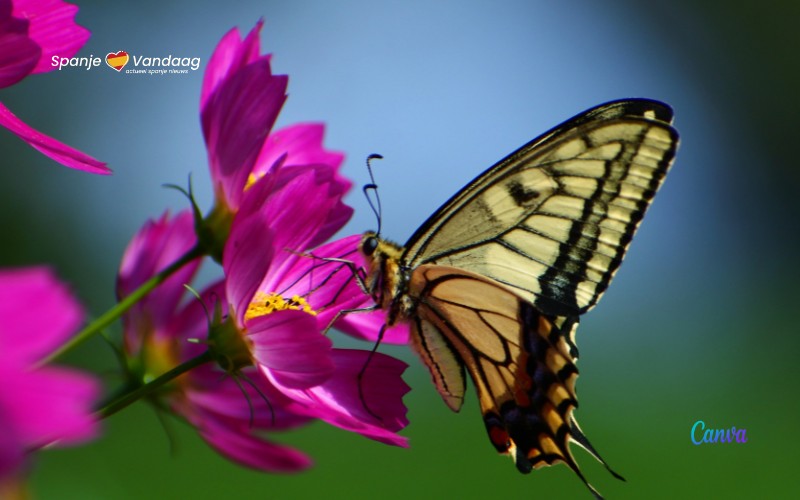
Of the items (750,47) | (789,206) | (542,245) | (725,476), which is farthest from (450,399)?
(750,47)

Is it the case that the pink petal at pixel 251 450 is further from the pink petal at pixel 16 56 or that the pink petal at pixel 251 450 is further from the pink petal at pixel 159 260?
the pink petal at pixel 16 56

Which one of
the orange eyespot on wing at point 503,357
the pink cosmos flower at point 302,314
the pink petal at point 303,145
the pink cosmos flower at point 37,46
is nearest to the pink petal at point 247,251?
the pink cosmos flower at point 302,314

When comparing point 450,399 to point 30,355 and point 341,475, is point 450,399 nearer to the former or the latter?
point 30,355

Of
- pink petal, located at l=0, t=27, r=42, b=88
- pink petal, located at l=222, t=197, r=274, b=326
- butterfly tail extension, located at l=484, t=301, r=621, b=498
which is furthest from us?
butterfly tail extension, located at l=484, t=301, r=621, b=498

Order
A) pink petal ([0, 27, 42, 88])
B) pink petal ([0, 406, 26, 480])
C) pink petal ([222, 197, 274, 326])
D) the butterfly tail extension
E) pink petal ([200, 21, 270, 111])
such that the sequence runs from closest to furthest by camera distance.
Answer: pink petal ([0, 406, 26, 480]) < pink petal ([0, 27, 42, 88]) < pink petal ([222, 197, 274, 326]) < pink petal ([200, 21, 270, 111]) < the butterfly tail extension

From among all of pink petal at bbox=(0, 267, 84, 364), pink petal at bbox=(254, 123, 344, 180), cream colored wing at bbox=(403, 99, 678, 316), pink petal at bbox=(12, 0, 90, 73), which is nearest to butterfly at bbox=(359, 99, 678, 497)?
cream colored wing at bbox=(403, 99, 678, 316)

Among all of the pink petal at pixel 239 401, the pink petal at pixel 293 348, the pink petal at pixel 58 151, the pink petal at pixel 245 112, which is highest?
the pink petal at pixel 245 112

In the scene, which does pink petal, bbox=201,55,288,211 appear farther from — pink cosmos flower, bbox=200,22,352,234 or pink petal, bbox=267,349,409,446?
pink petal, bbox=267,349,409,446
